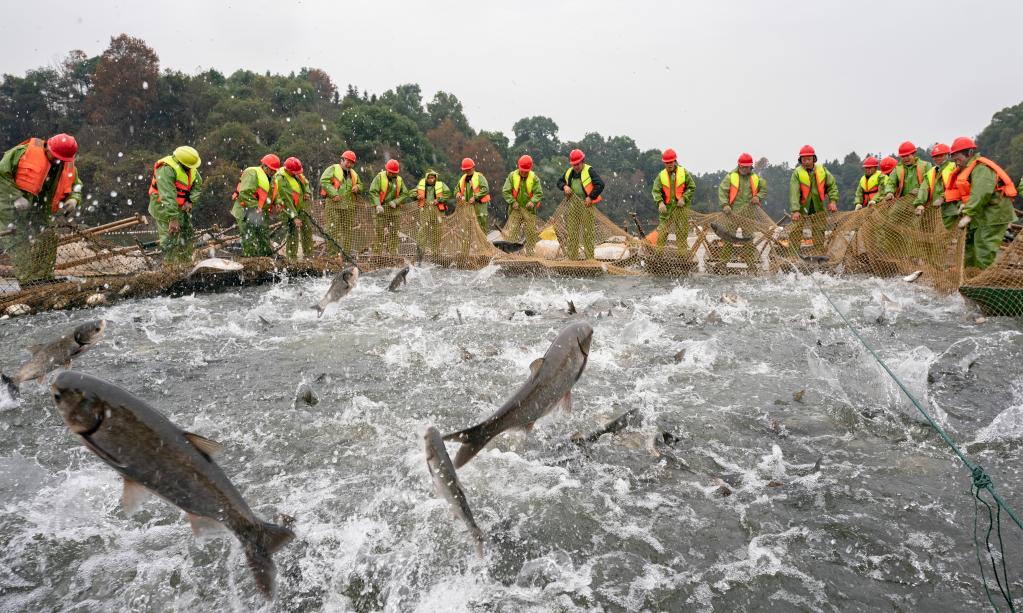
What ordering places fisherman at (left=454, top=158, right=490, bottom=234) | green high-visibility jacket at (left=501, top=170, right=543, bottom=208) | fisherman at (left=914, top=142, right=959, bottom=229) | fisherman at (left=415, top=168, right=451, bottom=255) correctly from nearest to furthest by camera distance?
1. fisherman at (left=914, top=142, right=959, bottom=229)
2. green high-visibility jacket at (left=501, top=170, right=543, bottom=208)
3. fisherman at (left=415, top=168, right=451, bottom=255)
4. fisherman at (left=454, top=158, right=490, bottom=234)

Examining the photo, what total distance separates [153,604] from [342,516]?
937 millimetres

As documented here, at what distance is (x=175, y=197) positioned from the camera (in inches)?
411

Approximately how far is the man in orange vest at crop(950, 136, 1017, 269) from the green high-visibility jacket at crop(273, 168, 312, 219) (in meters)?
11.0

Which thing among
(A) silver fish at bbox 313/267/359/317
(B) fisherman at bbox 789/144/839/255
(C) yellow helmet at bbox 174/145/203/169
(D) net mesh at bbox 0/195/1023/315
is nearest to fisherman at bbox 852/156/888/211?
(B) fisherman at bbox 789/144/839/255

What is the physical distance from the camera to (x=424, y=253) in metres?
13.6

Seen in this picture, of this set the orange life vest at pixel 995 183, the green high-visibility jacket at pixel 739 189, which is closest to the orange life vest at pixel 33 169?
the green high-visibility jacket at pixel 739 189

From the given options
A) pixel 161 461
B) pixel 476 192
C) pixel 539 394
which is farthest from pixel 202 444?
pixel 476 192

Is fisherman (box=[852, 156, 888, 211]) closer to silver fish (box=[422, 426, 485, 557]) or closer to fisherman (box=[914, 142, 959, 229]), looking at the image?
fisherman (box=[914, 142, 959, 229])

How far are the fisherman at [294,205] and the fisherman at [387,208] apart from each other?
1404mm

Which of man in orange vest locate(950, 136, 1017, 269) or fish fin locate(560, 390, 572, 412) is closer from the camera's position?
fish fin locate(560, 390, 572, 412)

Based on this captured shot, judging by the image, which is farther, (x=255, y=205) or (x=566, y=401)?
(x=255, y=205)

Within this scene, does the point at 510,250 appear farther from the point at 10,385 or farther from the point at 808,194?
the point at 10,385

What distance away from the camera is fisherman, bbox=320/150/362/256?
12.8 m

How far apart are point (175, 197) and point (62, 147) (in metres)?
1.98
